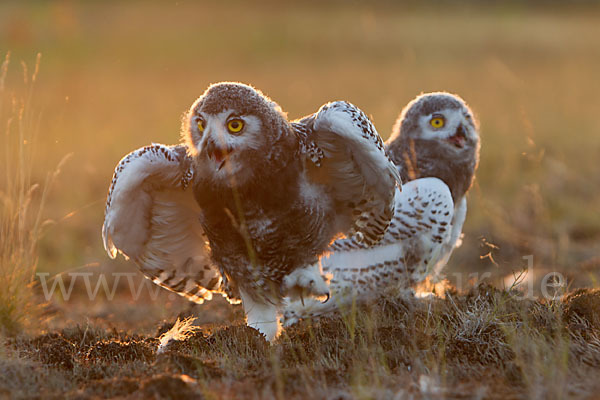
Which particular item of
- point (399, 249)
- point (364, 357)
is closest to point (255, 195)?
point (364, 357)

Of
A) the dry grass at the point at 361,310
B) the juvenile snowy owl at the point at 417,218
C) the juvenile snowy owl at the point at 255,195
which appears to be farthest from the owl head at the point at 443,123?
the juvenile snowy owl at the point at 255,195

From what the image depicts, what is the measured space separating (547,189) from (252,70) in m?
15.7

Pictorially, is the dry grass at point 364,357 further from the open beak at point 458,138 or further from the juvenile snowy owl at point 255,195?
→ the open beak at point 458,138

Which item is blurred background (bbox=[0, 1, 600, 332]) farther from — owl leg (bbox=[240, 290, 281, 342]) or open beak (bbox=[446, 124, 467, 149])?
owl leg (bbox=[240, 290, 281, 342])

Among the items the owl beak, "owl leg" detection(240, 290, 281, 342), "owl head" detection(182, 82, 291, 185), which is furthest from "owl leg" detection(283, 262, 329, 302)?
the owl beak

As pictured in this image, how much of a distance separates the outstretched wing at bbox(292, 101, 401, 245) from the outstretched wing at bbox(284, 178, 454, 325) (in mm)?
669

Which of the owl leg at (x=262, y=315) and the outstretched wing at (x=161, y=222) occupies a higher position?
the outstretched wing at (x=161, y=222)

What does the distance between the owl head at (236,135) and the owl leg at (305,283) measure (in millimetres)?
822

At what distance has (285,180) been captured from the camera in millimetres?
3922

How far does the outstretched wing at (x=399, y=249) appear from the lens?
201 inches

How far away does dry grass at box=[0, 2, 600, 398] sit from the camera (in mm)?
3495

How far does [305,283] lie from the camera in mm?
4301

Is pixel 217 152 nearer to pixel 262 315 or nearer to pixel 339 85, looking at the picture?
pixel 262 315

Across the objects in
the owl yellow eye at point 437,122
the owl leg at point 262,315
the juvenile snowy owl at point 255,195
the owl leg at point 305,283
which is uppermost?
the owl yellow eye at point 437,122
